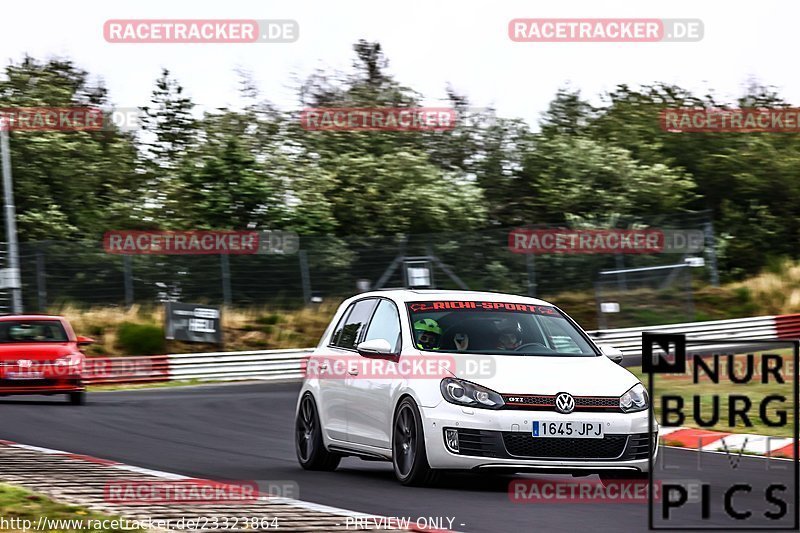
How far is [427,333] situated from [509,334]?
63cm

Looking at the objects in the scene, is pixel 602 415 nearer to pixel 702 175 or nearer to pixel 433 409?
pixel 433 409

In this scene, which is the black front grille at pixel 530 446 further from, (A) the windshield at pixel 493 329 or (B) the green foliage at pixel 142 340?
(B) the green foliage at pixel 142 340

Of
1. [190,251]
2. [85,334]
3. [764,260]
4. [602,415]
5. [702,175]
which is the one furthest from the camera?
[702,175]

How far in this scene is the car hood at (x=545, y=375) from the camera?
32.3ft

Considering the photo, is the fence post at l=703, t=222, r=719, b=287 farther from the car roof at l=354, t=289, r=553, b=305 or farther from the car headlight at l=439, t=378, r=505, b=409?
the car headlight at l=439, t=378, r=505, b=409

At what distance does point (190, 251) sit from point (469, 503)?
2715cm

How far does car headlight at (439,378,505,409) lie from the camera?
9.79 meters

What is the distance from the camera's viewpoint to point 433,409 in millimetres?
9891

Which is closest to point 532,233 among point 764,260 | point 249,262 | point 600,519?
point 249,262

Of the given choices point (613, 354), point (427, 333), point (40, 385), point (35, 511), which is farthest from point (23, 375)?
point (35, 511)

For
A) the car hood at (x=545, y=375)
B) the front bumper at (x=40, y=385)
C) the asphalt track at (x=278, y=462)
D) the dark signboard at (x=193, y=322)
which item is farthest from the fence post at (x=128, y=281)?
the car hood at (x=545, y=375)

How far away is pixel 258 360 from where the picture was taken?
30.0 metres

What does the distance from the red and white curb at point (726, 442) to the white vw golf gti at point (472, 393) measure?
138 inches

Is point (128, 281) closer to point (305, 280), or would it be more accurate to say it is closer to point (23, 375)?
point (305, 280)
